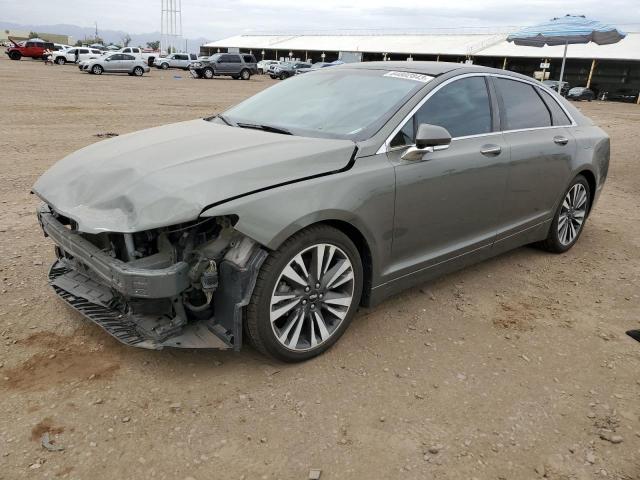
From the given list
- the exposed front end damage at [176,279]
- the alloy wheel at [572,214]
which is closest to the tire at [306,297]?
the exposed front end damage at [176,279]

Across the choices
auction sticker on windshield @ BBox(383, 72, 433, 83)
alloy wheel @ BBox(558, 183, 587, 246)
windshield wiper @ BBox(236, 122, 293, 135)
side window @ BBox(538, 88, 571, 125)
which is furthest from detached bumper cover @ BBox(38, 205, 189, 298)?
alloy wheel @ BBox(558, 183, 587, 246)

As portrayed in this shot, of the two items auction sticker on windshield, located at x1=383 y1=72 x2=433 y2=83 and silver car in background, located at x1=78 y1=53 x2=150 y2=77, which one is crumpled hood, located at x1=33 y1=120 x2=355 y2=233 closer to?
auction sticker on windshield, located at x1=383 y1=72 x2=433 y2=83

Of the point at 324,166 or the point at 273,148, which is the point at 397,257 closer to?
the point at 324,166

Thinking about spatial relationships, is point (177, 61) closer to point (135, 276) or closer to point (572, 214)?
point (572, 214)

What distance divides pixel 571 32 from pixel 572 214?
31.8 ft

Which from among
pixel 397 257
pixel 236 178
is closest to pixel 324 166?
pixel 236 178

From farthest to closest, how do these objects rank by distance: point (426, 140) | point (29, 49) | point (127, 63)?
point (29, 49), point (127, 63), point (426, 140)

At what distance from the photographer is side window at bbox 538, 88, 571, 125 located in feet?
15.8

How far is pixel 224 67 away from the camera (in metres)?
38.1

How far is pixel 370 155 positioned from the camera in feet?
10.7

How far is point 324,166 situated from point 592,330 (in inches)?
90.5

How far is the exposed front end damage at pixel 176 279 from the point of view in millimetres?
2705

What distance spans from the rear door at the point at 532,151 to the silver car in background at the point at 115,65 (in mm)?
33910

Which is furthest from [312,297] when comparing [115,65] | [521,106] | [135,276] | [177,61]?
[177,61]
